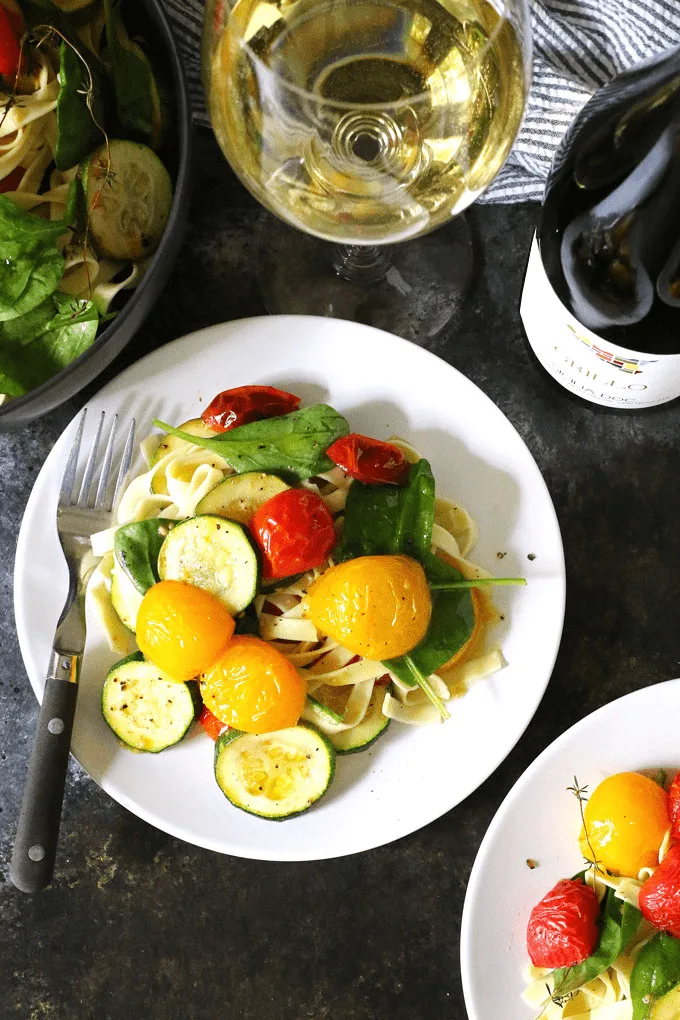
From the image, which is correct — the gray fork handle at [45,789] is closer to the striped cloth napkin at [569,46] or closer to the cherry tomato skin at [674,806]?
the cherry tomato skin at [674,806]

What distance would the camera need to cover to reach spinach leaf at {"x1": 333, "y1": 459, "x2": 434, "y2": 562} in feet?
4.56

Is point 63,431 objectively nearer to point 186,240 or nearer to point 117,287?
point 117,287

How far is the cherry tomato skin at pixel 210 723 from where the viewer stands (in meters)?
1.40

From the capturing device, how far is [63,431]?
5.09 feet

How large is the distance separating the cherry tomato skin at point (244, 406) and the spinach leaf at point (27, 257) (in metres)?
0.28

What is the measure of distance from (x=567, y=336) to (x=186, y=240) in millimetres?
679

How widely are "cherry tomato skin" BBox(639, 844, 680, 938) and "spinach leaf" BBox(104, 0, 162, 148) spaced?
48.6 inches

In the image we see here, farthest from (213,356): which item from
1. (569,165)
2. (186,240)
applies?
(569,165)

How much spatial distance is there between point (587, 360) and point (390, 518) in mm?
341

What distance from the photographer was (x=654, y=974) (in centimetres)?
133

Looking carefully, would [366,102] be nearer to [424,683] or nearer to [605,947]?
[424,683]

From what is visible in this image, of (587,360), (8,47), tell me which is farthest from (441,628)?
(8,47)

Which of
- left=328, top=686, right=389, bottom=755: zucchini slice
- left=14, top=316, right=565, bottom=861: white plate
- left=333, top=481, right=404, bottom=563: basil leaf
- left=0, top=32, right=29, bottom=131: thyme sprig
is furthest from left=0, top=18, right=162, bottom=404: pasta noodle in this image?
left=328, top=686, right=389, bottom=755: zucchini slice

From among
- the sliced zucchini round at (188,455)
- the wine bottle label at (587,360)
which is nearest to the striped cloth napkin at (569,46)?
the wine bottle label at (587,360)
